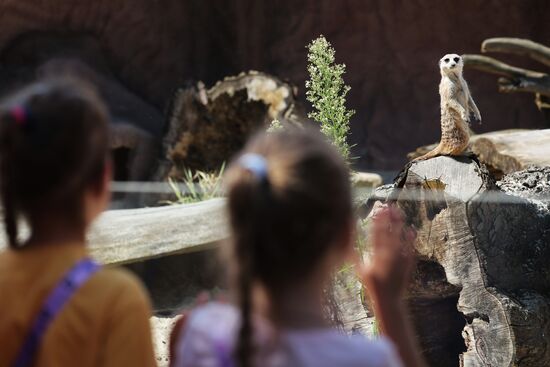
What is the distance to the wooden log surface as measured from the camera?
195 inches

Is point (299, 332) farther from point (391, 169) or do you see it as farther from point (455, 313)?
point (391, 169)

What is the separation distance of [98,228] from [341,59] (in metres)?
4.54

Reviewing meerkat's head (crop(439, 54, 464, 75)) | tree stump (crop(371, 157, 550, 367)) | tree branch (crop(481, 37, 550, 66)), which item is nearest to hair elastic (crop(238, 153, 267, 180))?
tree stump (crop(371, 157, 550, 367))

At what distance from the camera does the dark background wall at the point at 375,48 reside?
8680 millimetres

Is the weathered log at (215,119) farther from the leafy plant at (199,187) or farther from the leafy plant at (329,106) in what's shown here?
the leafy plant at (329,106)

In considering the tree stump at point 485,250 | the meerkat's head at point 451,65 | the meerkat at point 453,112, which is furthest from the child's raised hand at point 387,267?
the meerkat's head at point 451,65

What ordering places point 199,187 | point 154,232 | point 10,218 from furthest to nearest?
point 199,187 → point 154,232 → point 10,218

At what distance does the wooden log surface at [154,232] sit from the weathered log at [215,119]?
1.64 meters

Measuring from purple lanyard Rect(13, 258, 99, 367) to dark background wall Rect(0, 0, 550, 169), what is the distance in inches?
296

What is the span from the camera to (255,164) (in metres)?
1.12

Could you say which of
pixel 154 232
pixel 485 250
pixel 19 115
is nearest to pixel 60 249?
pixel 19 115

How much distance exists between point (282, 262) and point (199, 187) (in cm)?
574

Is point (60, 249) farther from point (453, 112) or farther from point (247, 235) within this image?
point (453, 112)

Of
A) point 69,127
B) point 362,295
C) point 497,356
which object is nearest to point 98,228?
point 362,295
